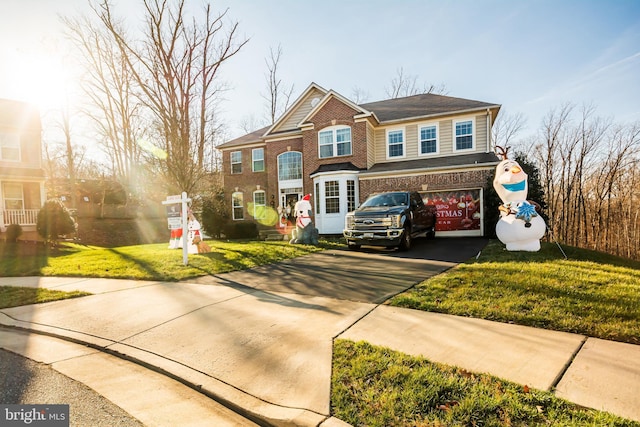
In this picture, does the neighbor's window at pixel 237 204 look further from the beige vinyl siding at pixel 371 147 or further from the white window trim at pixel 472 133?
the white window trim at pixel 472 133

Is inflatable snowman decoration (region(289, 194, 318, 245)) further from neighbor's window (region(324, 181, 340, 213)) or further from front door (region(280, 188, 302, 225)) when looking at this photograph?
front door (region(280, 188, 302, 225))

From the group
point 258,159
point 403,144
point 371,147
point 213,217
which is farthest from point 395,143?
point 213,217

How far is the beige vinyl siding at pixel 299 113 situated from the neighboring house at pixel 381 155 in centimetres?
7

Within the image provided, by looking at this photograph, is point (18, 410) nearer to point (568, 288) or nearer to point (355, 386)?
point (355, 386)

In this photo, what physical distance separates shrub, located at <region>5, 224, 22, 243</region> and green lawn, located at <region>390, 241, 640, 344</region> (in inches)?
823

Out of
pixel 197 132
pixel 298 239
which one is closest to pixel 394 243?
pixel 298 239

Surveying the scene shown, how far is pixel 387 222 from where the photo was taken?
35.5 feet

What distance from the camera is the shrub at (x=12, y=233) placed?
16828 millimetres

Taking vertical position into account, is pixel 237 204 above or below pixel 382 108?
below

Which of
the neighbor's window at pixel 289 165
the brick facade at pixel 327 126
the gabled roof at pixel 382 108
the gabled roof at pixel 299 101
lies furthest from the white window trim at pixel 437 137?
the neighbor's window at pixel 289 165

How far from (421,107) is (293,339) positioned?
58.3 feet

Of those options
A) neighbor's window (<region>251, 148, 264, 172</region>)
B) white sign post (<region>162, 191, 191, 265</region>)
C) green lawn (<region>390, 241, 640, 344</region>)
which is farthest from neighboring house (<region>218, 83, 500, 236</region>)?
green lawn (<region>390, 241, 640, 344</region>)

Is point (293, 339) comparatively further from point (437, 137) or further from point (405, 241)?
point (437, 137)

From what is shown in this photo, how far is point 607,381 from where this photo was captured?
2.64 metres
